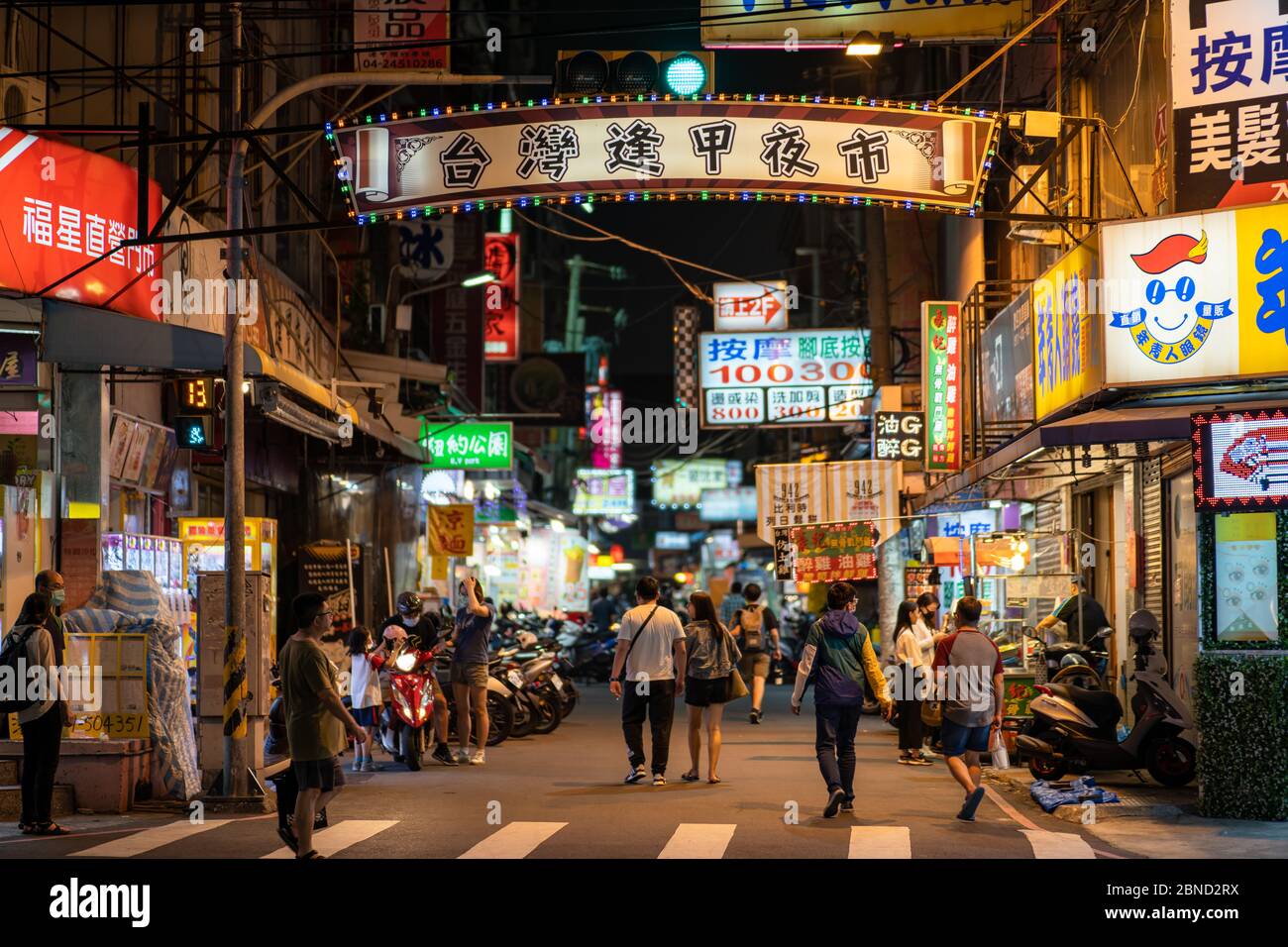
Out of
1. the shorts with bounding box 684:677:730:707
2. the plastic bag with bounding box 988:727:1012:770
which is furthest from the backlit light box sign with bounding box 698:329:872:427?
the shorts with bounding box 684:677:730:707

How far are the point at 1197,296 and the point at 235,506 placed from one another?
932 centimetres

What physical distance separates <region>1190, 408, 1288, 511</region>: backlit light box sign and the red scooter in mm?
8844

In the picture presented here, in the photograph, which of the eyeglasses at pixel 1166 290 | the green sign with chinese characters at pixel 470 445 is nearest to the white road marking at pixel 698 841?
the eyeglasses at pixel 1166 290

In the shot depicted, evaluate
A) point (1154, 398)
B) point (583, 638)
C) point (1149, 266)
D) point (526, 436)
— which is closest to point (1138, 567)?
point (1154, 398)

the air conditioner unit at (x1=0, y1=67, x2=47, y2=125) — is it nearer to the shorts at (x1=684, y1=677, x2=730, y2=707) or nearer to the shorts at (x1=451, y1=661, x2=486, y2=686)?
the shorts at (x1=451, y1=661, x2=486, y2=686)

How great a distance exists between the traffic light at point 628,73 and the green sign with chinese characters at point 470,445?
16809 millimetres

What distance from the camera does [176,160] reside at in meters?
20.2

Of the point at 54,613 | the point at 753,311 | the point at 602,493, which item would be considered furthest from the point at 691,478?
the point at 54,613

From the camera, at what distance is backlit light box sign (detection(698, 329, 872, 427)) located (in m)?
32.1

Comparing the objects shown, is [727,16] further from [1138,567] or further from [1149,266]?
[1138,567]

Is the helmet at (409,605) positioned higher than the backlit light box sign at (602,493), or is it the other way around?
the backlit light box sign at (602,493)

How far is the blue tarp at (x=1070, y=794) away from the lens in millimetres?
13539

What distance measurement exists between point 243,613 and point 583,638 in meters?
21.7

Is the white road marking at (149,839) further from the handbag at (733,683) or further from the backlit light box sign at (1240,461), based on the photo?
the backlit light box sign at (1240,461)
